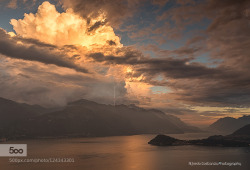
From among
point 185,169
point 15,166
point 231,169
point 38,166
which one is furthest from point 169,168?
point 15,166

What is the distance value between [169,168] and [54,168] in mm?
84884

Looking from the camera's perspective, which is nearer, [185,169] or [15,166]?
[185,169]

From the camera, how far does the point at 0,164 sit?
166 metres

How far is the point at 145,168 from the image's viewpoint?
15700 centimetres

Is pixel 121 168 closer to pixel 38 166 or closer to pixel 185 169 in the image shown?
pixel 185 169

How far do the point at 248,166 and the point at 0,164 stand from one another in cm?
19460

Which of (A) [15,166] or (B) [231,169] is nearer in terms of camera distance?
(B) [231,169]

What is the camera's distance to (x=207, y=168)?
488ft

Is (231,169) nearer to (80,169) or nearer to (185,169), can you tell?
(185,169)

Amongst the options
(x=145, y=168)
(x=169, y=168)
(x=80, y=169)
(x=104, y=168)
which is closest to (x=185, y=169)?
(x=169, y=168)

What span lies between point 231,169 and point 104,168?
9068cm

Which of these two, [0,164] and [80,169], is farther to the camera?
[0,164]

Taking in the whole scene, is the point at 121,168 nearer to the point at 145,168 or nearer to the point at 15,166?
the point at 145,168

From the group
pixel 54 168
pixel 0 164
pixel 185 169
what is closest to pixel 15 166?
pixel 0 164
